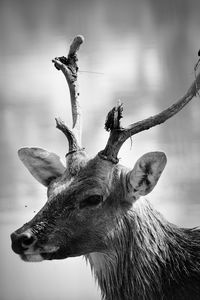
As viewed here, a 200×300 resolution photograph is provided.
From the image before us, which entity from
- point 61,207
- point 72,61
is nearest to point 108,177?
point 61,207

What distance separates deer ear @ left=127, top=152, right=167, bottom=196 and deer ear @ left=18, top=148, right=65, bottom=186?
83cm

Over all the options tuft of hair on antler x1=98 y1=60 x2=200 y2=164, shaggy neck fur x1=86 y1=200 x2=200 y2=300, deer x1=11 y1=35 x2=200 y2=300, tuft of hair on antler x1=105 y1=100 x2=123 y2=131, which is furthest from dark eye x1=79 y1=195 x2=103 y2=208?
tuft of hair on antler x1=105 y1=100 x2=123 y2=131

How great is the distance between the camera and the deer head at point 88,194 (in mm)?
4414

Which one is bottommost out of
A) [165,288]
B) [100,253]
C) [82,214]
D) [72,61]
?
[165,288]

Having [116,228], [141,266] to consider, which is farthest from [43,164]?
[141,266]

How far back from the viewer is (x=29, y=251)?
4.32 metres

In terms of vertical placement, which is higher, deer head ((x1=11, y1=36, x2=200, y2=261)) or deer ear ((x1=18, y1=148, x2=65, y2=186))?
deer ear ((x1=18, y1=148, x2=65, y2=186))

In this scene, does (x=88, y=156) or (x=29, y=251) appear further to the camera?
(x=88, y=156)

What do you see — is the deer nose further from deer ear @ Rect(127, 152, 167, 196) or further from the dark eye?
deer ear @ Rect(127, 152, 167, 196)

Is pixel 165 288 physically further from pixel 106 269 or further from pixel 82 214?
pixel 82 214

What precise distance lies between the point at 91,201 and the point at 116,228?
352mm

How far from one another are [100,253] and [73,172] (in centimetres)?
77

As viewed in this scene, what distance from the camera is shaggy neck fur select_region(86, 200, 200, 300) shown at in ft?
15.9

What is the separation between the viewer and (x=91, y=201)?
4664mm
